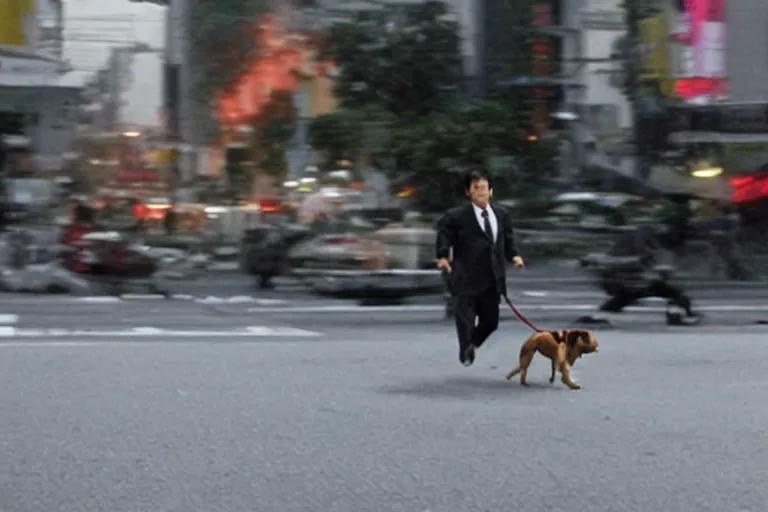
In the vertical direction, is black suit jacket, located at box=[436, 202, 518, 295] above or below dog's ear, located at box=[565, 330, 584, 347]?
above

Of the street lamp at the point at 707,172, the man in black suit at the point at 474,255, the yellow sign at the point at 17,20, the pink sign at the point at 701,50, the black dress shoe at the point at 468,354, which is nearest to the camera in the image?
the man in black suit at the point at 474,255

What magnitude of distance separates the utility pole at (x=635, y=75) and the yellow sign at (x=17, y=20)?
274 inches

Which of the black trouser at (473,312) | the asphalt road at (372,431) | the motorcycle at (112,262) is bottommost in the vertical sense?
the motorcycle at (112,262)

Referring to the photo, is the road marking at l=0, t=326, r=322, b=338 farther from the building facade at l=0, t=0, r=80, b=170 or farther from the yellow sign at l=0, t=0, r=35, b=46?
the yellow sign at l=0, t=0, r=35, b=46

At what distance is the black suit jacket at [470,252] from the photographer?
10.7 m

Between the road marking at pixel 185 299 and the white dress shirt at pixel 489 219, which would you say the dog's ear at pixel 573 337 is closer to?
the white dress shirt at pixel 489 219

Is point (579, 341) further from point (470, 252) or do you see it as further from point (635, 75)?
point (635, 75)

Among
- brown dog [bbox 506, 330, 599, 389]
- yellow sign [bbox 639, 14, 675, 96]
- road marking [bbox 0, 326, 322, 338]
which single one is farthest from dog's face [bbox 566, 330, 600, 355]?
yellow sign [bbox 639, 14, 675, 96]

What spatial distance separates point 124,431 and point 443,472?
2.13 m

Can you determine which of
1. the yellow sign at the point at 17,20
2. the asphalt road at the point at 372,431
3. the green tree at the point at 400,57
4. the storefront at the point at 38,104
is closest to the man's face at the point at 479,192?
the asphalt road at the point at 372,431

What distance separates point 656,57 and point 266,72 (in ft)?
15.1

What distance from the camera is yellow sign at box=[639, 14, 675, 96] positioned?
60.8 ft

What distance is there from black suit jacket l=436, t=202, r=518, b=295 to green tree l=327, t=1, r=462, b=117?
26.1ft

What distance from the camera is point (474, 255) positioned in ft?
35.0
